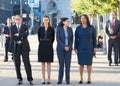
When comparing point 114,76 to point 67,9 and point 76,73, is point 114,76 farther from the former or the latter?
point 67,9

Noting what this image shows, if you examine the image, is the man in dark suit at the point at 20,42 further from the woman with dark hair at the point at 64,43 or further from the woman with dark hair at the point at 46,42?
the woman with dark hair at the point at 64,43

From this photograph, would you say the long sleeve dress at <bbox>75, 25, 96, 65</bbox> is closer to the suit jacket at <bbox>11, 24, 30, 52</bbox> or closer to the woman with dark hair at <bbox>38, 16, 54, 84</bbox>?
the woman with dark hair at <bbox>38, 16, 54, 84</bbox>

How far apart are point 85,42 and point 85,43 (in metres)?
0.03

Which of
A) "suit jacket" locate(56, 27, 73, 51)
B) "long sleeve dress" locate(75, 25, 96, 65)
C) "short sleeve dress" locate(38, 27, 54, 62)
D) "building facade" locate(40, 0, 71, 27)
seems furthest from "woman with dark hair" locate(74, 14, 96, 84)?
"building facade" locate(40, 0, 71, 27)

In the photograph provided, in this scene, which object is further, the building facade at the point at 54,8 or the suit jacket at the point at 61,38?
the building facade at the point at 54,8

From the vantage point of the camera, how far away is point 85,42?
1545cm

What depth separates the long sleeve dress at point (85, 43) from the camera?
1546cm

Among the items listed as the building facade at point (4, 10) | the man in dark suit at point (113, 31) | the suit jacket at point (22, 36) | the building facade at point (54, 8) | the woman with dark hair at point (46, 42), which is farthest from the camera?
the building facade at point (54, 8)

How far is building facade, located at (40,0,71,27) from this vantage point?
387 feet

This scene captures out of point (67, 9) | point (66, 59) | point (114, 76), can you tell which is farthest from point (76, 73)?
point (67, 9)

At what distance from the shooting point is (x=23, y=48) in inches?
602

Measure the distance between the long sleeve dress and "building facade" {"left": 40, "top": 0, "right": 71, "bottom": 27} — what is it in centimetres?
10102

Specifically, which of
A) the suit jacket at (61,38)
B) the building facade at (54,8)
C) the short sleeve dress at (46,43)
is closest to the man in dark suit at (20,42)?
the short sleeve dress at (46,43)

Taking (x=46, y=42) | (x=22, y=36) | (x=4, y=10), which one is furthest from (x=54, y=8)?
(x=22, y=36)
